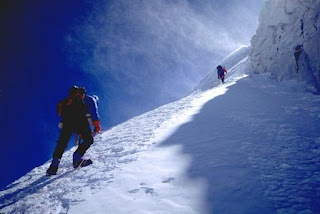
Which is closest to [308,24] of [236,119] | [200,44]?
[236,119]

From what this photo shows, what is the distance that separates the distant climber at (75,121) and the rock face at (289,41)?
12.8 m

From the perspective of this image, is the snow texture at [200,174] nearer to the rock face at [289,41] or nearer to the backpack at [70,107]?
the backpack at [70,107]

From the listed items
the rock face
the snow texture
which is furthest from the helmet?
the rock face

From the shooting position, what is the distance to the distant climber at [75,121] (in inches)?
219

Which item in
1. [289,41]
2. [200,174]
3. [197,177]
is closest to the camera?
[197,177]

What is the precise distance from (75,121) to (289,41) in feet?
61.5

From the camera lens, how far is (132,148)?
255 inches

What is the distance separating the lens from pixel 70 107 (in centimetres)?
559

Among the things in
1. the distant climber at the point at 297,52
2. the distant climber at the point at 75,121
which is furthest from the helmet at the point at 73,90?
the distant climber at the point at 297,52

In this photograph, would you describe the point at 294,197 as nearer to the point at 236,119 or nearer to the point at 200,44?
the point at 236,119

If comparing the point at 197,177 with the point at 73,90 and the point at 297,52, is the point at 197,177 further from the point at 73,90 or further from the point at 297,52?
the point at 297,52

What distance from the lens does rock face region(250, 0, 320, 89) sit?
14.3 meters

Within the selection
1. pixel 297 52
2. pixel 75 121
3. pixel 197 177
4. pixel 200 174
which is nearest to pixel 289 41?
pixel 297 52

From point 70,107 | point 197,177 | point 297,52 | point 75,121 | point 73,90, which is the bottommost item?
point 197,177
